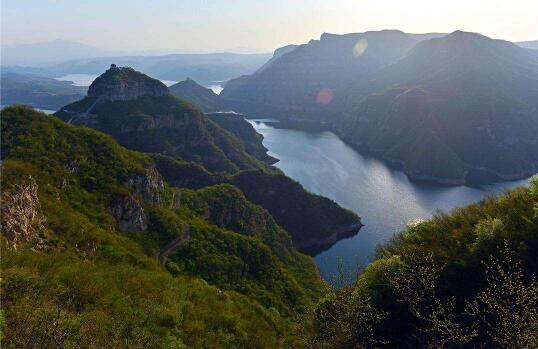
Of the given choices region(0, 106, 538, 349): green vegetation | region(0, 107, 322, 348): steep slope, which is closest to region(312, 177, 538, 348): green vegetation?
region(0, 106, 538, 349): green vegetation

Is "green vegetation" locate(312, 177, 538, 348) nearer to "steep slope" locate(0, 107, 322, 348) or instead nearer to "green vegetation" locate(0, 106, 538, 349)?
"green vegetation" locate(0, 106, 538, 349)

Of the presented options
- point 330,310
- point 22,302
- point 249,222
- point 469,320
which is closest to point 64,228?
point 22,302

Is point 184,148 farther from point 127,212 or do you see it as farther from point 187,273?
point 187,273

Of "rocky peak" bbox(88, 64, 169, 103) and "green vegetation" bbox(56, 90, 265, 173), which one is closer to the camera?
"green vegetation" bbox(56, 90, 265, 173)

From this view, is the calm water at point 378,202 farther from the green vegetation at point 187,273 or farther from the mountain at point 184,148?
the green vegetation at point 187,273

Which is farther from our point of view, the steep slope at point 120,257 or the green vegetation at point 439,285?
the green vegetation at point 439,285

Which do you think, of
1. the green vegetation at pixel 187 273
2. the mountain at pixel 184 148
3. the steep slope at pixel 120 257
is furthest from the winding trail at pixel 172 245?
the mountain at pixel 184 148
